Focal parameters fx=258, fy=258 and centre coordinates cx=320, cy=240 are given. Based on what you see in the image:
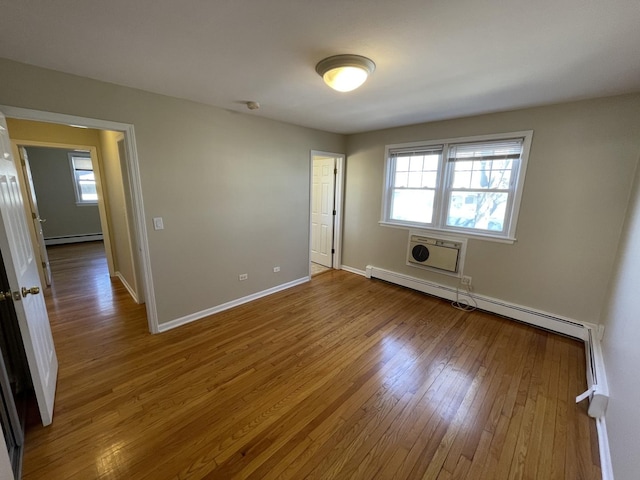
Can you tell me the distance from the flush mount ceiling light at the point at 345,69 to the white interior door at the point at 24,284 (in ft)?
6.72

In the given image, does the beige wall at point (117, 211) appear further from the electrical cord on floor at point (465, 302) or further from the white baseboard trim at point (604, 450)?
the white baseboard trim at point (604, 450)

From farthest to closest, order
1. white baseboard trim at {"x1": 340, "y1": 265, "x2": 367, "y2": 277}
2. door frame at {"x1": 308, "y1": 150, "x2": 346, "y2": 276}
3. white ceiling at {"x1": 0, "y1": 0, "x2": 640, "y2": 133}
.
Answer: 1. white baseboard trim at {"x1": 340, "y1": 265, "x2": 367, "y2": 277}
2. door frame at {"x1": 308, "y1": 150, "x2": 346, "y2": 276}
3. white ceiling at {"x1": 0, "y1": 0, "x2": 640, "y2": 133}

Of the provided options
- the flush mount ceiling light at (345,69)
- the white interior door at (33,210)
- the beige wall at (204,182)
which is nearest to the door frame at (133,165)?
the beige wall at (204,182)

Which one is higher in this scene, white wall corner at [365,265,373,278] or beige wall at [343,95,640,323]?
beige wall at [343,95,640,323]

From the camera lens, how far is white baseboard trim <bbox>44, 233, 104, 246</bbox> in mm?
6195

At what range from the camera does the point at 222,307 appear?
3227 millimetres

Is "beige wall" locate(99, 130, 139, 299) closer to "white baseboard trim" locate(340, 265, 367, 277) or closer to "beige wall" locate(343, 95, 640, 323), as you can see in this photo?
"white baseboard trim" locate(340, 265, 367, 277)

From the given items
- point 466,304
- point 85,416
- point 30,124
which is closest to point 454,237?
point 466,304

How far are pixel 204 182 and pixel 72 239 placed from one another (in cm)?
617

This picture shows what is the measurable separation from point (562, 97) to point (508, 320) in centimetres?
237

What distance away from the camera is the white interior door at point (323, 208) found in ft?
15.2

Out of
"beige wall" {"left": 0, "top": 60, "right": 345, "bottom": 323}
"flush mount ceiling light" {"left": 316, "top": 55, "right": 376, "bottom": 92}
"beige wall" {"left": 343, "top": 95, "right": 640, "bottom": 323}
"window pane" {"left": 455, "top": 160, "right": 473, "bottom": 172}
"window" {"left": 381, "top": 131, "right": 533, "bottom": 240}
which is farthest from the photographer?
"window pane" {"left": 455, "top": 160, "right": 473, "bottom": 172}

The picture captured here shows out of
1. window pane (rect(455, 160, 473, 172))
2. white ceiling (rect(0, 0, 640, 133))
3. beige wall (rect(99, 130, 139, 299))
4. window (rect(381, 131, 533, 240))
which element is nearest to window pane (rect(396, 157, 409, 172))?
window (rect(381, 131, 533, 240))

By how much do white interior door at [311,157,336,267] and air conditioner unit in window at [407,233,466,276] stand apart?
5.11 ft
